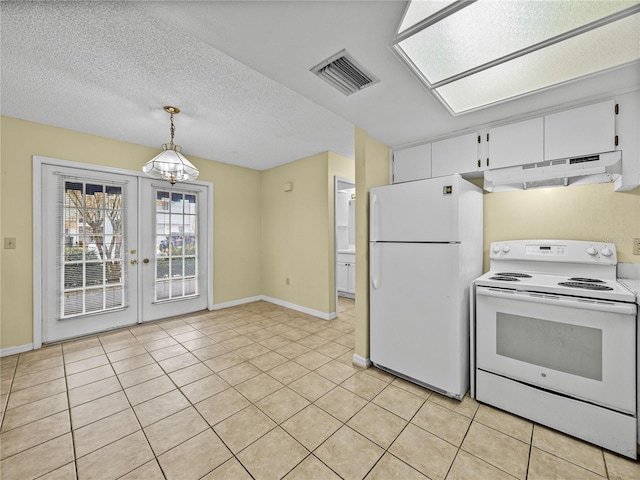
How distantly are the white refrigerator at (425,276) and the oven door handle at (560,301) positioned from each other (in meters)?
0.22

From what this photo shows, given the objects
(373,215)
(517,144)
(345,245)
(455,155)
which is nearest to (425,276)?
(373,215)

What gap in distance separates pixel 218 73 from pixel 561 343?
310 centimetres

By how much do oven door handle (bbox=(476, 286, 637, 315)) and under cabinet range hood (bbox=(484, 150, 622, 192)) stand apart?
0.90 metres

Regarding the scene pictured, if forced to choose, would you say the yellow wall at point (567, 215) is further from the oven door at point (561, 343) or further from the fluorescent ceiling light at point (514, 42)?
the fluorescent ceiling light at point (514, 42)

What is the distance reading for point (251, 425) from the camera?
1.80m

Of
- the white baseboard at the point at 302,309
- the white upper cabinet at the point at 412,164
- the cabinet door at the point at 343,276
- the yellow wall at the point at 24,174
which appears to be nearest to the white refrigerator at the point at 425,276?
the white upper cabinet at the point at 412,164

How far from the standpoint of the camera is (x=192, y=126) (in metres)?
3.07

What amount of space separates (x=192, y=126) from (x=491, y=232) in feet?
11.1

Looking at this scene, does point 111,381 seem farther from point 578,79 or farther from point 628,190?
point 628,190

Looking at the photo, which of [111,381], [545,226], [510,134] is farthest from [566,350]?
[111,381]

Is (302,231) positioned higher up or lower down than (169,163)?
lower down

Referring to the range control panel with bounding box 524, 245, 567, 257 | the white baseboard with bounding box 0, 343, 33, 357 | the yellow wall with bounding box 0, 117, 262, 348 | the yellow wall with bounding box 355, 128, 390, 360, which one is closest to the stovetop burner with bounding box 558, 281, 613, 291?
the range control panel with bounding box 524, 245, 567, 257

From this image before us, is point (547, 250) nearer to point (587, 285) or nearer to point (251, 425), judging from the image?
point (587, 285)

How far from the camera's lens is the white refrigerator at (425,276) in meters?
2.04
